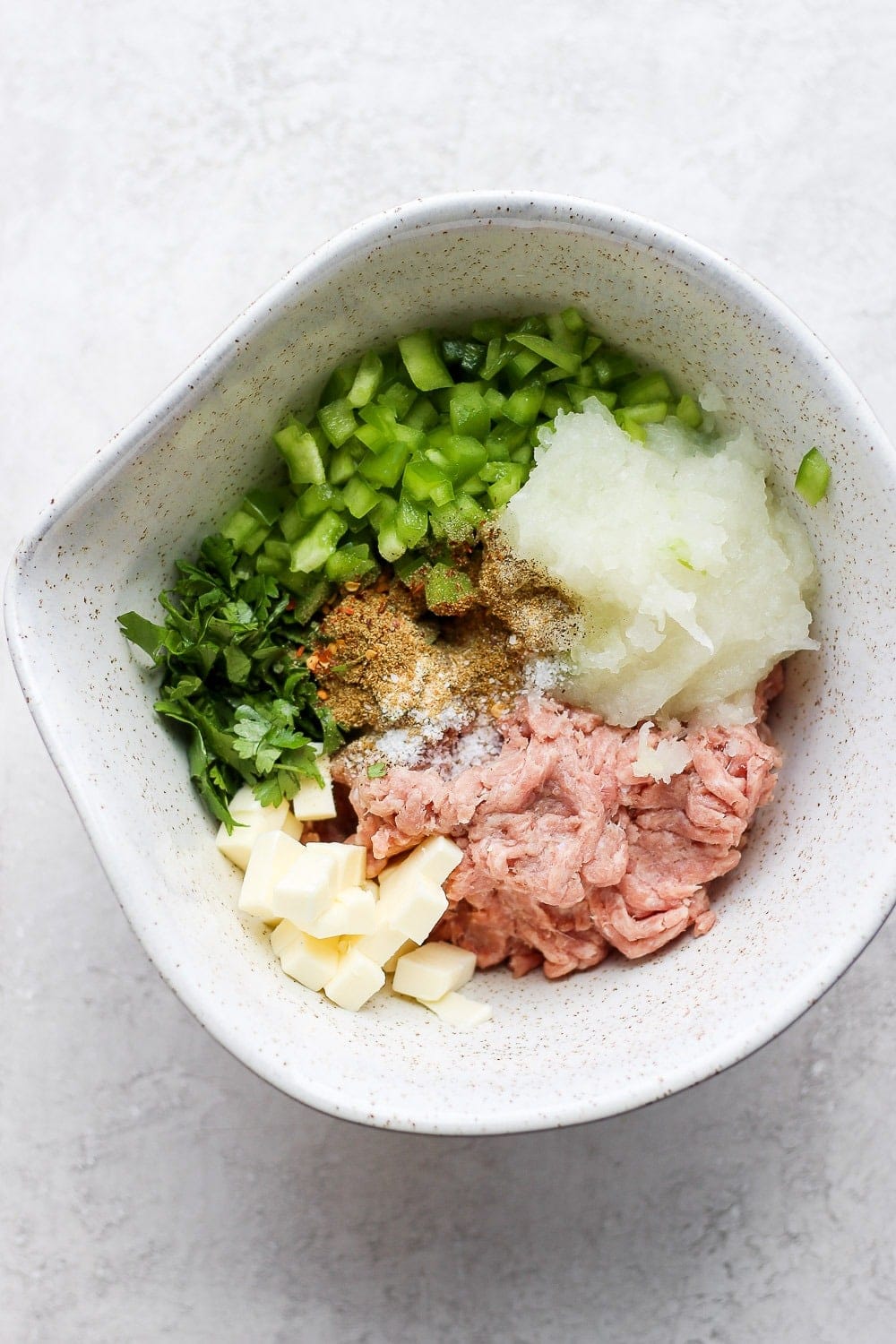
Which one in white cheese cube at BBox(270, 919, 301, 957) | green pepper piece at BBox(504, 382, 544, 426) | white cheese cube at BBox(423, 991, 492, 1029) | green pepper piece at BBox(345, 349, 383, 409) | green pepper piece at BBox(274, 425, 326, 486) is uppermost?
green pepper piece at BBox(504, 382, 544, 426)

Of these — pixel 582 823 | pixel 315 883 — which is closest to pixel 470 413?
pixel 582 823

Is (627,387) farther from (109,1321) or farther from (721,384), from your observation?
(109,1321)

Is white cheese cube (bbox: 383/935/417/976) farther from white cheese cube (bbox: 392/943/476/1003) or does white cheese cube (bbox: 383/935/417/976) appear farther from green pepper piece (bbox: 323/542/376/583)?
green pepper piece (bbox: 323/542/376/583)

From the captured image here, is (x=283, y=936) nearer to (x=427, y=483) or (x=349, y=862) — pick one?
(x=349, y=862)

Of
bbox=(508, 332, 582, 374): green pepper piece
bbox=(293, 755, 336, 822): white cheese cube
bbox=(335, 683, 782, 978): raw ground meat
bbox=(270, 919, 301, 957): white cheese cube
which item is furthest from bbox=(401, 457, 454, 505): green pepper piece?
bbox=(270, 919, 301, 957): white cheese cube

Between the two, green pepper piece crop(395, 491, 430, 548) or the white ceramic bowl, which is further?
green pepper piece crop(395, 491, 430, 548)
